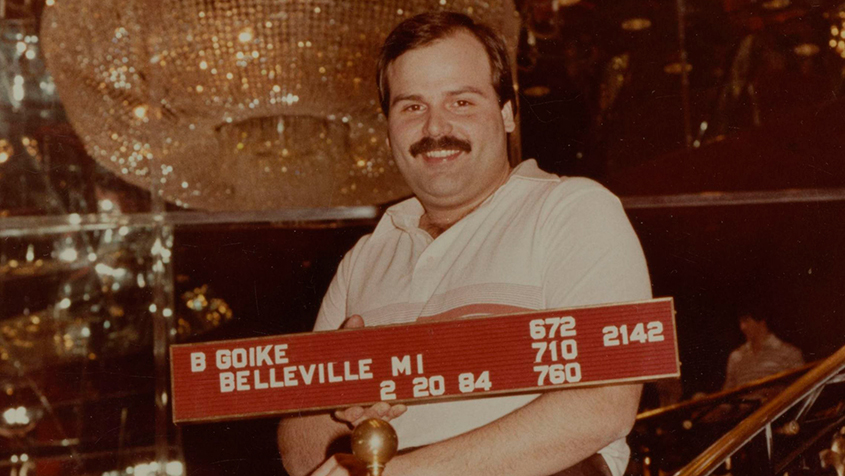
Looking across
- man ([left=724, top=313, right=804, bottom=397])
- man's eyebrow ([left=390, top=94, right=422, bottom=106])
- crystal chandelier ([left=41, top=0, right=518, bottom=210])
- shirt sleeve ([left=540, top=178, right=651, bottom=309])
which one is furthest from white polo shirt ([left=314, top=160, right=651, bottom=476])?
man ([left=724, top=313, right=804, bottom=397])

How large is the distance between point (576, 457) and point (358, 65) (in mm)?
1046

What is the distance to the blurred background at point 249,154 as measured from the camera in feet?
6.55

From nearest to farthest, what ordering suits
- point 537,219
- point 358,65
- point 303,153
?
point 537,219, point 358,65, point 303,153

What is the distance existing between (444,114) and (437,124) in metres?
0.03

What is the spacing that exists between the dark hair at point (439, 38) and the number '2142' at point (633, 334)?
0.58 meters

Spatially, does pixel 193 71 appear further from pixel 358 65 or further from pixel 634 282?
pixel 634 282

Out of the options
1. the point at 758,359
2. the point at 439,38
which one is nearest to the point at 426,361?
the point at 439,38

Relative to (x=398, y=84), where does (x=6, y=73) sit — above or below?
above

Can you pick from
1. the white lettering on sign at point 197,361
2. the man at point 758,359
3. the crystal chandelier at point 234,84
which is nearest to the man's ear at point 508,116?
the crystal chandelier at point 234,84

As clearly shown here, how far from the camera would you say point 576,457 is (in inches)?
49.6

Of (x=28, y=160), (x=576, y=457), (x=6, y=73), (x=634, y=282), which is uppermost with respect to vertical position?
(x=6, y=73)

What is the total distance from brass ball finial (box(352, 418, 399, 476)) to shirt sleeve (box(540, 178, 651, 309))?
384 mm

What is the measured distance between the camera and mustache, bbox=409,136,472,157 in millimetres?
1569

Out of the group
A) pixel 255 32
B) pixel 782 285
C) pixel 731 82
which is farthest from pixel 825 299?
pixel 255 32
